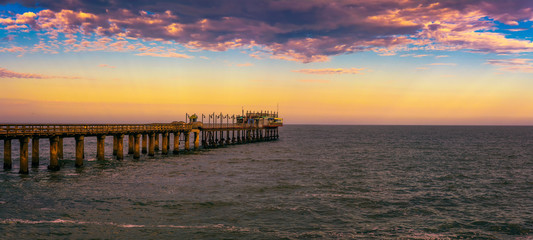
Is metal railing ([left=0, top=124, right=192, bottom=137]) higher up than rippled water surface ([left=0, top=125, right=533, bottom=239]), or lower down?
higher up

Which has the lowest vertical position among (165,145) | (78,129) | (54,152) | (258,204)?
(258,204)

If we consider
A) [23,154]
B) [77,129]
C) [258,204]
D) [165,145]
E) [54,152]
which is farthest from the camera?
[165,145]

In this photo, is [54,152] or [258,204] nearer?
[258,204]

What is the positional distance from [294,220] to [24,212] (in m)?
15.3

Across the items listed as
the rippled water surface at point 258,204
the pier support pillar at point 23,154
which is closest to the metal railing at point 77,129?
the pier support pillar at point 23,154

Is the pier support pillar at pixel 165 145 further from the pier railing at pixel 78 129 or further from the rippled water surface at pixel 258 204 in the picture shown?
the rippled water surface at pixel 258 204

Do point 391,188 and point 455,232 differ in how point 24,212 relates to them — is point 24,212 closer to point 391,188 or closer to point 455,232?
point 455,232

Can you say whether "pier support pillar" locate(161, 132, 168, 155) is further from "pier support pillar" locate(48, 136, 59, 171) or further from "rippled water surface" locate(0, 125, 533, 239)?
"pier support pillar" locate(48, 136, 59, 171)

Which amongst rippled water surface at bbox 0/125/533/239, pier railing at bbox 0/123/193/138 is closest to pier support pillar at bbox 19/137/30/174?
pier railing at bbox 0/123/193/138

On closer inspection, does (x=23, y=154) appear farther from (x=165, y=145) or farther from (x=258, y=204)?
(x=165, y=145)

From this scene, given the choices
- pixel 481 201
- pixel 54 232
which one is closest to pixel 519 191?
pixel 481 201

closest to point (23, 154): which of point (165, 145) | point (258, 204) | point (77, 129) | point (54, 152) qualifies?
point (54, 152)

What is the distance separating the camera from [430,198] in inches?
1146

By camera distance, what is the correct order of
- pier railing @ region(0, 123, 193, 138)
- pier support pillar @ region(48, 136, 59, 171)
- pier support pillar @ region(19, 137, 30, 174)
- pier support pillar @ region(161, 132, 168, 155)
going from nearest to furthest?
pier railing @ region(0, 123, 193, 138)
pier support pillar @ region(19, 137, 30, 174)
pier support pillar @ region(48, 136, 59, 171)
pier support pillar @ region(161, 132, 168, 155)
